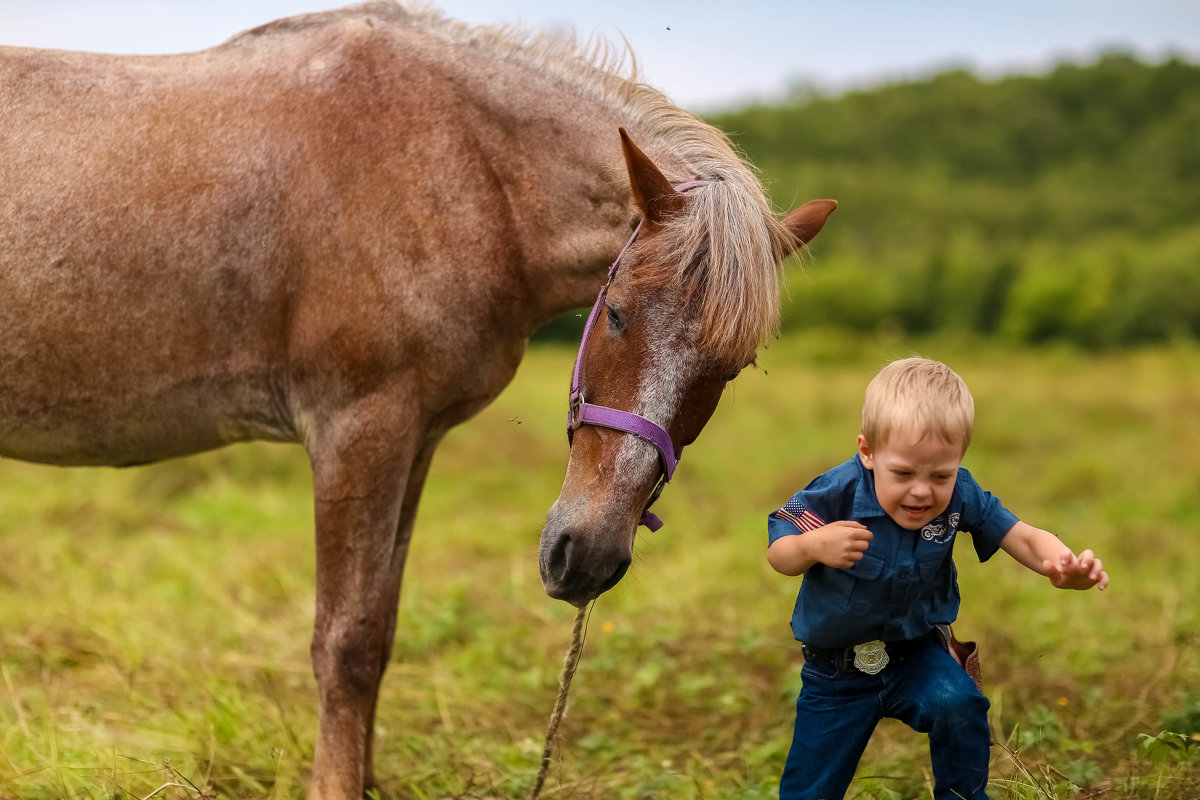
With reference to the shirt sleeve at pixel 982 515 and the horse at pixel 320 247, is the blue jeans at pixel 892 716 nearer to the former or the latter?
the shirt sleeve at pixel 982 515

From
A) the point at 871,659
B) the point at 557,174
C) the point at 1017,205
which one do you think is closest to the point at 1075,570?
the point at 871,659

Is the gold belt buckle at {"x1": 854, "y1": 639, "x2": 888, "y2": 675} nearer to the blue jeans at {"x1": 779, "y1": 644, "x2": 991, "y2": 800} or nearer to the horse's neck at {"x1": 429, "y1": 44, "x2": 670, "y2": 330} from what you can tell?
the blue jeans at {"x1": 779, "y1": 644, "x2": 991, "y2": 800}

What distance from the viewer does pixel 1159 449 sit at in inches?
380

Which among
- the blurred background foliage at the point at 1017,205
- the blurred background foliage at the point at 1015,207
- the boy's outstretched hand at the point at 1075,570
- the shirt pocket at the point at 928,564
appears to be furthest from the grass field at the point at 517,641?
the blurred background foliage at the point at 1017,205

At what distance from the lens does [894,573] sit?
2.12m

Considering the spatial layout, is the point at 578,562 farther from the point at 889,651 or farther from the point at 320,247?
the point at 320,247

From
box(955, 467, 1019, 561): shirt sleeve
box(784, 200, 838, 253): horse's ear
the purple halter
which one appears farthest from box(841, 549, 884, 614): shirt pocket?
box(784, 200, 838, 253): horse's ear

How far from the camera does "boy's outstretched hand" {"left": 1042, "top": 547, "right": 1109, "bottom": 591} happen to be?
195 centimetres

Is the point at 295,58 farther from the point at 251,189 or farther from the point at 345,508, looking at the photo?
the point at 345,508

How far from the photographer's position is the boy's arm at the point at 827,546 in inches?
78.9

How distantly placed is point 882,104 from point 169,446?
38.7 m

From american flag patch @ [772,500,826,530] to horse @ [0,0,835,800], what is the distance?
26.0 inches

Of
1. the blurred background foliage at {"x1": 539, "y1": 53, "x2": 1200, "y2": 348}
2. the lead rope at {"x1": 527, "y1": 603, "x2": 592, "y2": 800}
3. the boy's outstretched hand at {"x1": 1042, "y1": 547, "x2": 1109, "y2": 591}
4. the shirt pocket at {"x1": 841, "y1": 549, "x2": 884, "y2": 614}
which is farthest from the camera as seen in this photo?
the blurred background foliage at {"x1": 539, "y1": 53, "x2": 1200, "y2": 348}

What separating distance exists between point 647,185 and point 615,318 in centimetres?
34
